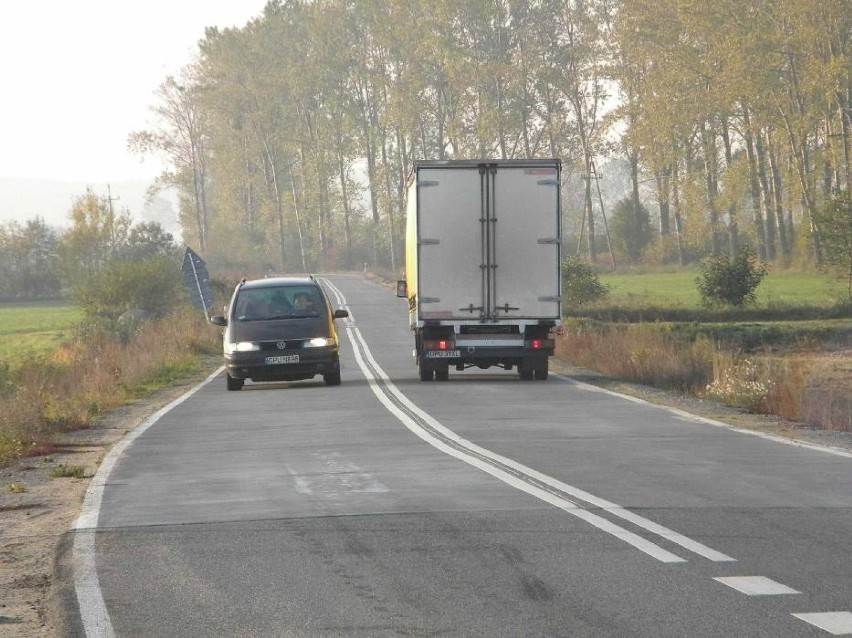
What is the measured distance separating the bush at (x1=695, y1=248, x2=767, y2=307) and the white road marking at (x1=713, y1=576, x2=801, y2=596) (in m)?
47.1

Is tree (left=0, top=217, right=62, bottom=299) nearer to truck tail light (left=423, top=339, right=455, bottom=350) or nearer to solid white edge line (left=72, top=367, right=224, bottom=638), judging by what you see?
truck tail light (left=423, top=339, right=455, bottom=350)

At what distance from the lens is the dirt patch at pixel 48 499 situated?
7.52 metres

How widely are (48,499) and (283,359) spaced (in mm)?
13068

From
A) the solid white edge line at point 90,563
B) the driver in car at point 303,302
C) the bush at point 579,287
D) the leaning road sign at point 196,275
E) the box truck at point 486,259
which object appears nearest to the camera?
the solid white edge line at point 90,563

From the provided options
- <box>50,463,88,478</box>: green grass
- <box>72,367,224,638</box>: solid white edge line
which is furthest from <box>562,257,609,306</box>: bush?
<box>50,463,88,478</box>: green grass

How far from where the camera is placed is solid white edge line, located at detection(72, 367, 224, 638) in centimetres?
692

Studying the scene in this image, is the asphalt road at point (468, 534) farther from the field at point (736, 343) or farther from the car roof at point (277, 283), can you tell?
the car roof at point (277, 283)

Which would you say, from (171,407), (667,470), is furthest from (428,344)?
(667,470)

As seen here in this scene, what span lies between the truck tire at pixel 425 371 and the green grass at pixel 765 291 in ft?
93.7

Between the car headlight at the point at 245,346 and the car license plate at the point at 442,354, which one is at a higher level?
the car headlight at the point at 245,346

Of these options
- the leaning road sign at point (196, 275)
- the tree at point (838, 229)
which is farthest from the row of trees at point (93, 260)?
the tree at point (838, 229)

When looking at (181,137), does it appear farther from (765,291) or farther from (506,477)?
(506,477)

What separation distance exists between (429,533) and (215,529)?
1.43 m

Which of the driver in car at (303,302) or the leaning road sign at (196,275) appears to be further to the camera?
the leaning road sign at (196,275)
